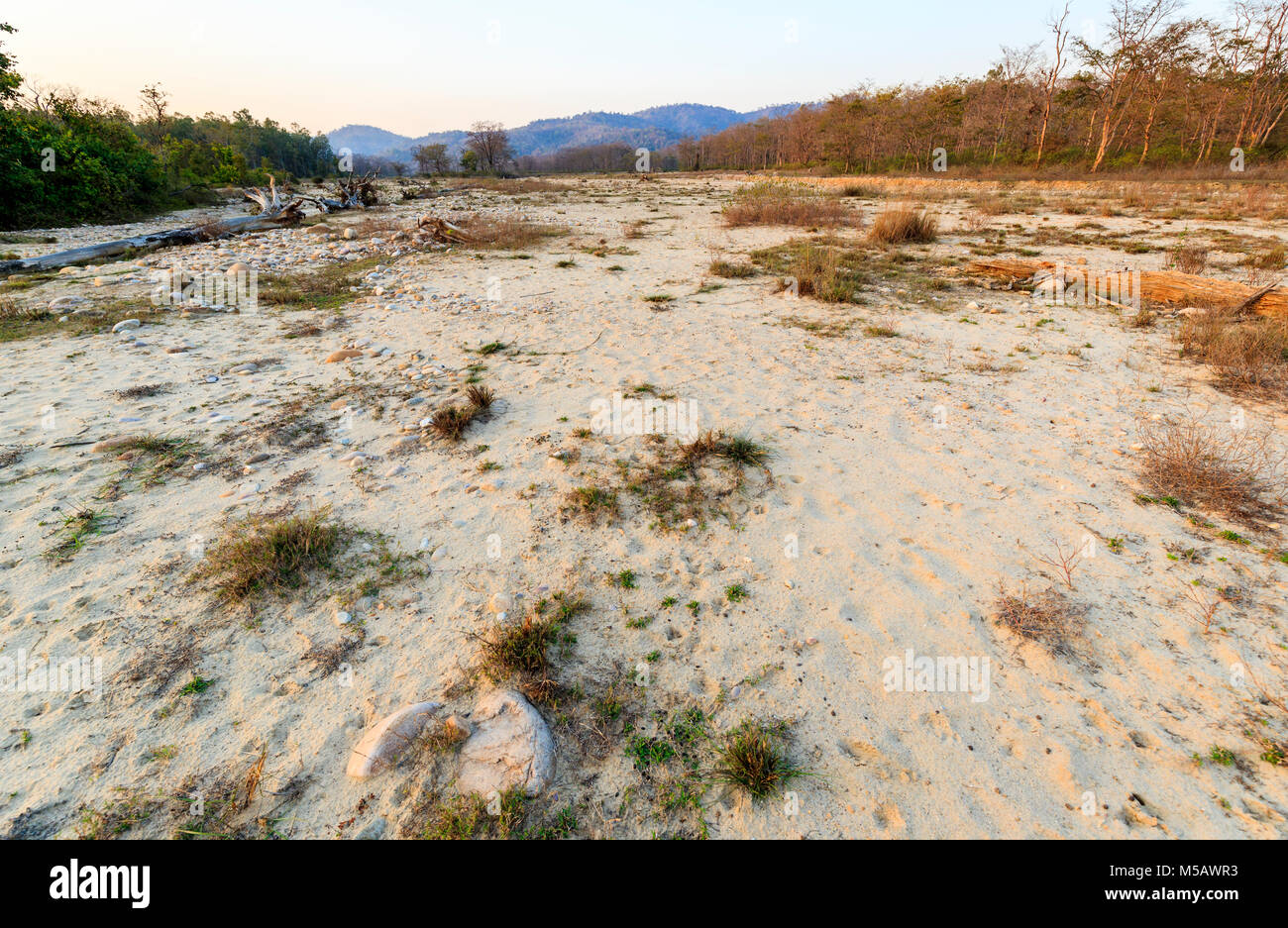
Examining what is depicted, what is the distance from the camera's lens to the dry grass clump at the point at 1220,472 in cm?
345

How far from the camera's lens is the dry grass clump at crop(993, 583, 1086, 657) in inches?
103

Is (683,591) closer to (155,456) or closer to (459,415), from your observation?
(459,415)

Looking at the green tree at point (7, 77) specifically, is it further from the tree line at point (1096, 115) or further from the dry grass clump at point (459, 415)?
the tree line at point (1096, 115)

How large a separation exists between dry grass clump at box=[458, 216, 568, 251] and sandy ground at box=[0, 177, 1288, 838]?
7.47m

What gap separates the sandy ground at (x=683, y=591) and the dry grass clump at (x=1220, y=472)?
0.19 metres

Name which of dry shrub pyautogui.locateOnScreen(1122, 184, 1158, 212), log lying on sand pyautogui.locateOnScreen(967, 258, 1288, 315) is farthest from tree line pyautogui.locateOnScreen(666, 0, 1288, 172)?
log lying on sand pyautogui.locateOnScreen(967, 258, 1288, 315)

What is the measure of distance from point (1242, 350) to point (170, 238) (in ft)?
63.3

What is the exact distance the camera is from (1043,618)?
271 cm

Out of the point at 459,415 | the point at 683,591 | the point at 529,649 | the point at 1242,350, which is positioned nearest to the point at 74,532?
the point at 459,415

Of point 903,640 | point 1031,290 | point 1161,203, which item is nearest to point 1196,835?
point 903,640

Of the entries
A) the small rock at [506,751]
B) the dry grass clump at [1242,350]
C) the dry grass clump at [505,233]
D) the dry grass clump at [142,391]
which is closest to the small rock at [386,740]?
the small rock at [506,751]

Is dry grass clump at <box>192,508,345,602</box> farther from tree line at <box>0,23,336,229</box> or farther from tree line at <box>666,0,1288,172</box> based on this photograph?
tree line at <box>666,0,1288,172</box>

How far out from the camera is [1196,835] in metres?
1.87

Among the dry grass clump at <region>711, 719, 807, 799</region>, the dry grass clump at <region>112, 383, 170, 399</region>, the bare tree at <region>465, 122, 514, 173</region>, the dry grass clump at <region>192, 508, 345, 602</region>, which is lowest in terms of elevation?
the dry grass clump at <region>711, 719, 807, 799</region>
